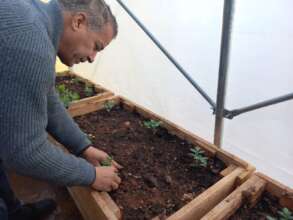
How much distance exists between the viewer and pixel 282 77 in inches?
51.3

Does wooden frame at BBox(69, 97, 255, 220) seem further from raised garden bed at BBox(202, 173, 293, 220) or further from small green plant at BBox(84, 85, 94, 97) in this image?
small green plant at BBox(84, 85, 94, 97)

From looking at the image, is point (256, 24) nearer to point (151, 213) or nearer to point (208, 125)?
point (208, 125)

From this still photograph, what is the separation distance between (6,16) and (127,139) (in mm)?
861

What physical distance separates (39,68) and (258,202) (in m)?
0.87

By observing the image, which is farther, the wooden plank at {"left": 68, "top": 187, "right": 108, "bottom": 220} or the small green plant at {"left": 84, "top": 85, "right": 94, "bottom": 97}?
the small green plant at {"left": 84, "top": 85, "right": 94, "bottom": 97}

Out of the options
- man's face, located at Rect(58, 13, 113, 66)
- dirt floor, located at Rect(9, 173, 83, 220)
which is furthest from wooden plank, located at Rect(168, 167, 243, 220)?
dirt floor, located at Rect(9, 173, 83, 220)

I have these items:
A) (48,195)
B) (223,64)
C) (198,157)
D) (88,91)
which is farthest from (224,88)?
(48,195)

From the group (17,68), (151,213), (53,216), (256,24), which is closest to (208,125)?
(256,24)

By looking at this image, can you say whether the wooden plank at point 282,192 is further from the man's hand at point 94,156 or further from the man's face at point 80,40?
the man's face at point 80,40

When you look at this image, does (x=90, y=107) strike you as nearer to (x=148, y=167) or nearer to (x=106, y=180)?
(x=148, y=167)

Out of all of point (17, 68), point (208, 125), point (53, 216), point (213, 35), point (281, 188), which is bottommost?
point (53, 216)

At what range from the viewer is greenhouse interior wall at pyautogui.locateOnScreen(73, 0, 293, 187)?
51.4 inches

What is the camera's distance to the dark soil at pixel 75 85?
194cm

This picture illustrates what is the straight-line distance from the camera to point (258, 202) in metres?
1.04
